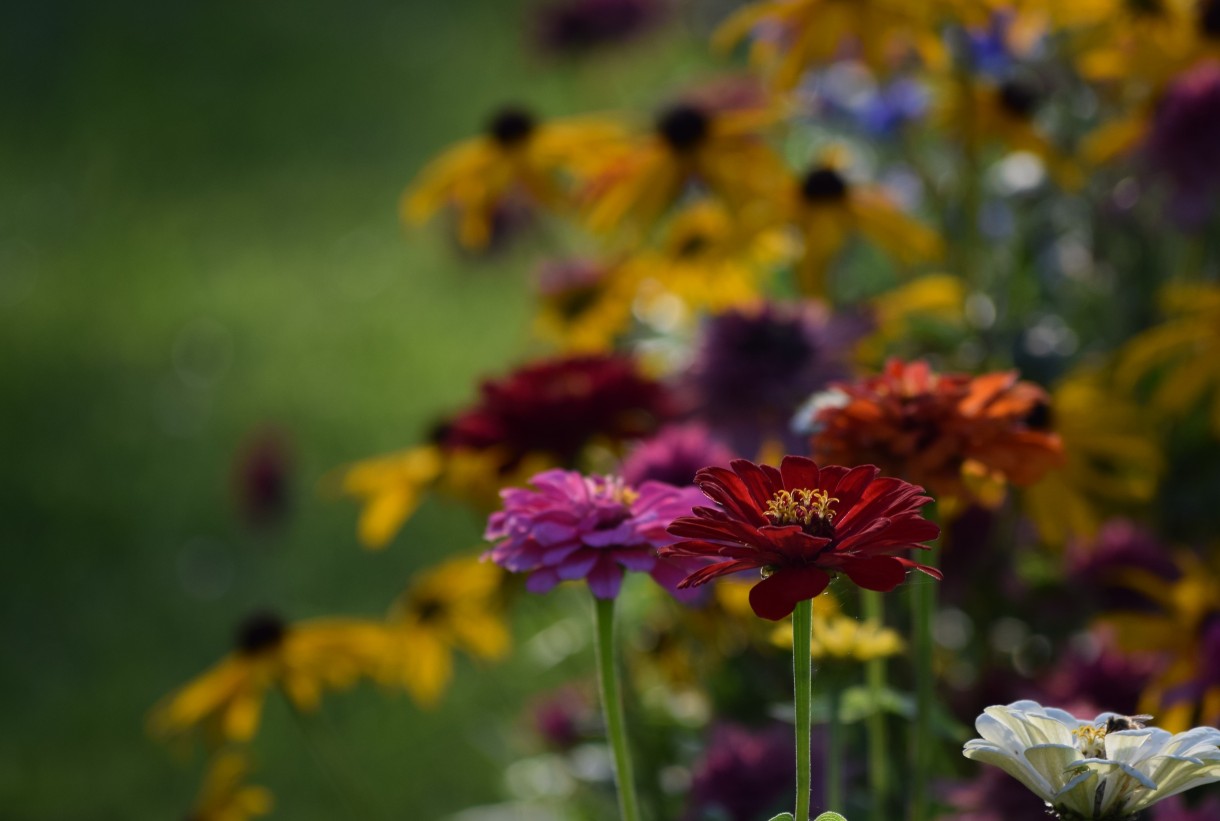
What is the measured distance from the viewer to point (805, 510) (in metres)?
0.57

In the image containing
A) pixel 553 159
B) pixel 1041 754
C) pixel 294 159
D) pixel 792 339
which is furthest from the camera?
pixel 294 159

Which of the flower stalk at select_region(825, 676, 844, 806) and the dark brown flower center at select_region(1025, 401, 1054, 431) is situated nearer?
the flower stalk at select_region(825, 676, 844, 806)

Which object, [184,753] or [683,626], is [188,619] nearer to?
[184,753]

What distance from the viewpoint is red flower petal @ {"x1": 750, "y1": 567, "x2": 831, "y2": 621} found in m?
0.52

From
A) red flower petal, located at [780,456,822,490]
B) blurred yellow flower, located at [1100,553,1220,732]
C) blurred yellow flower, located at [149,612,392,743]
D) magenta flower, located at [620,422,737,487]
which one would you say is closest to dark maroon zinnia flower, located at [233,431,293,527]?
blurred yellow flower, located at [149,612,392,743]

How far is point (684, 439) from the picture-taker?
38.0 inches

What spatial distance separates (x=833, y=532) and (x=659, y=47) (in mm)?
2681

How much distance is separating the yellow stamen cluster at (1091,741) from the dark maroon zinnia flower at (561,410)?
1.42 feet

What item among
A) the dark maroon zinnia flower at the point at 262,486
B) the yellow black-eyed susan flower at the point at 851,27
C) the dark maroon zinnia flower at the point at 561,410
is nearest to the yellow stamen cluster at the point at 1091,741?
the dark maroon zinnia flower at the point at 561,410

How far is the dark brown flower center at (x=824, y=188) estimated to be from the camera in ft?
3.82

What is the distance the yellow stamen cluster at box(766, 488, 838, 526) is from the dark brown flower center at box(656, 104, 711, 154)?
2.29 ft

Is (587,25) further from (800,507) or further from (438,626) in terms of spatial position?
(800,507)

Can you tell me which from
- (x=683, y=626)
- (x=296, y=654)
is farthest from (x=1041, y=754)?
(x=296, y=654)

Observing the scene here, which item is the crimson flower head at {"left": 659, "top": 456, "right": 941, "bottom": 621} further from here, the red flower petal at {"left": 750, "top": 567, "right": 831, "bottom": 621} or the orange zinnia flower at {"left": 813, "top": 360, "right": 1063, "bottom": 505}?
the orange zinnia flower at {"left": 813, "top": 360, "right": 1063, "bottom": 505}
